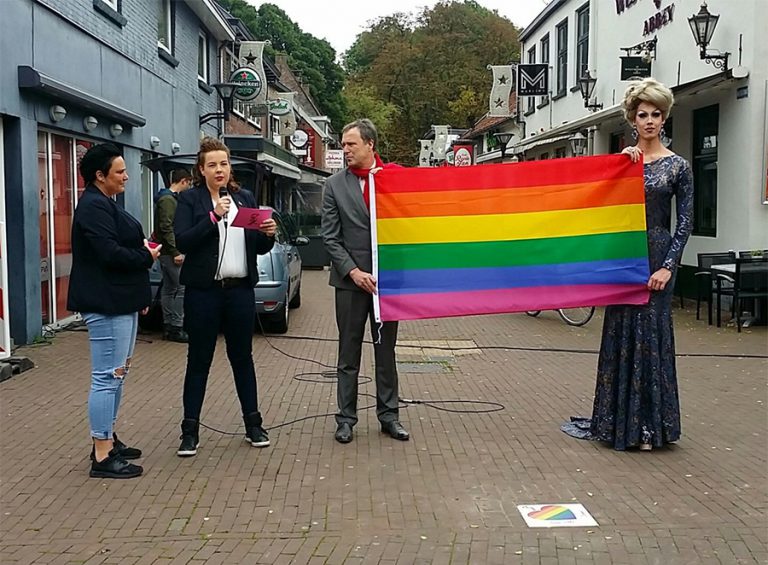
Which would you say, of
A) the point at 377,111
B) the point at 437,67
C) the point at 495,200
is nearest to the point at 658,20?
the point at 495,200

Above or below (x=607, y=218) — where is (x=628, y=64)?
above

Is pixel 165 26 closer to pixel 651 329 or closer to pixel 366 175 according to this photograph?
pixel 366 175

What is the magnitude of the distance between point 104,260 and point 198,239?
2.17ft

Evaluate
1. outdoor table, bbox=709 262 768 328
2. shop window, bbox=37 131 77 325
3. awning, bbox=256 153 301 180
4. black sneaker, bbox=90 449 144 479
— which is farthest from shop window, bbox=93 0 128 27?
outdoor table, bbox=709 262 768 328

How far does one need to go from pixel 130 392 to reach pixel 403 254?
3.12 m

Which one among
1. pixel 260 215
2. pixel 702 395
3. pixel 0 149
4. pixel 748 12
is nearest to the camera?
pixel 260 215

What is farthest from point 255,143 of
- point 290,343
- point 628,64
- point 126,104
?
point 290,343

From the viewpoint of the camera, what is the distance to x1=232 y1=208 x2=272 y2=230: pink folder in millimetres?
5676

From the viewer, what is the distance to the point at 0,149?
9.98m

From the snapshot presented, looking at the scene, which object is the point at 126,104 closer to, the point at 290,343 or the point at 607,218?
the point at 290,343

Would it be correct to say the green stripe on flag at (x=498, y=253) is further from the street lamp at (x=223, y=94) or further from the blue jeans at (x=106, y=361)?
the street lamp at (x=223, y=94)

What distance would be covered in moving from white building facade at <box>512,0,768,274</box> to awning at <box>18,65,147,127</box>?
326 inches

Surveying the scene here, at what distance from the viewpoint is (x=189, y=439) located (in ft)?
19.4

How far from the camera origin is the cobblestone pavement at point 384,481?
4375 millimetres
